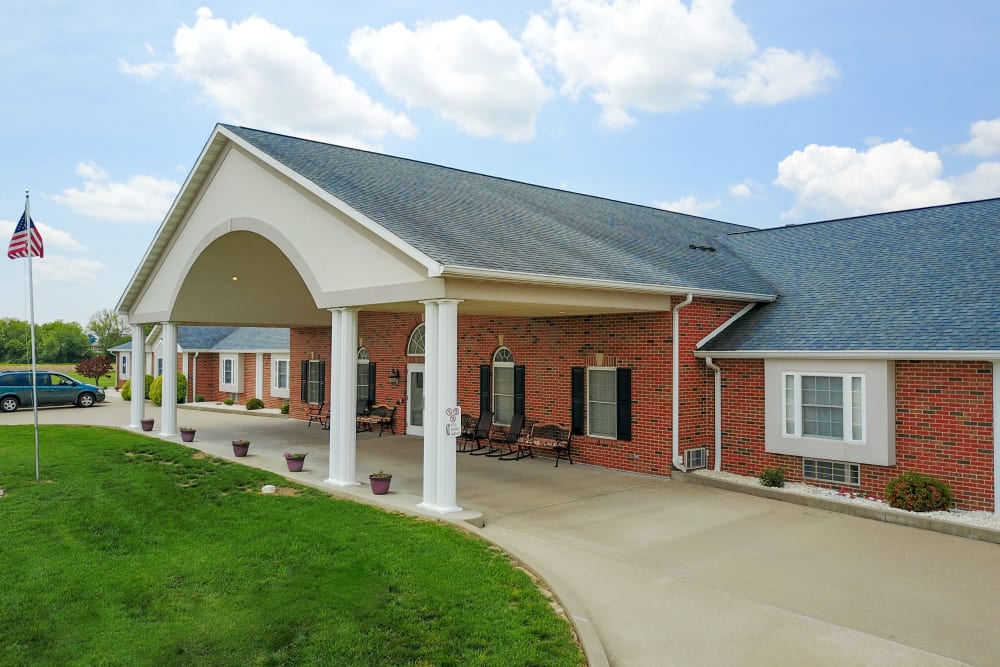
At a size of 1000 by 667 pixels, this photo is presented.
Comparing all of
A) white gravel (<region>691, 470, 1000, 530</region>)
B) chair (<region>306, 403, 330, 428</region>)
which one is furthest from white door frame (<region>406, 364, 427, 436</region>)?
white gravel (<region>691, 470, 1000, 530</region>)

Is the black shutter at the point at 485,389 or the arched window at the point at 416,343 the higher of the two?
the arched window at the point at 416,343

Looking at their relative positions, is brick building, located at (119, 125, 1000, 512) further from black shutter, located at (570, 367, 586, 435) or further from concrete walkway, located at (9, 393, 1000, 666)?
concrete walkway, located at (9, 393, 1000, 666)

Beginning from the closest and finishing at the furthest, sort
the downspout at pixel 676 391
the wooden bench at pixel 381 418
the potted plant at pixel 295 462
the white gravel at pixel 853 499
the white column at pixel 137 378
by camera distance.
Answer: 1. the white gravel at pixel 853 499
2. the downspout at pixel 676 391
3. the potted plant at pixel 295 462
4. the wooden bench at pixel 381 418
5. the white column at pixel 137 378

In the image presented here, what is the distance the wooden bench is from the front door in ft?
1.73

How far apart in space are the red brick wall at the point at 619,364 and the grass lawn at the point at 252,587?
5939 mm

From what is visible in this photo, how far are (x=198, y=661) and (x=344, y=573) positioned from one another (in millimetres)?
2112

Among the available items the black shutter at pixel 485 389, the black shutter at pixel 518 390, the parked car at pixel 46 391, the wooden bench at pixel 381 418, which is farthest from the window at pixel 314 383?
the parked car at pixel 46 391

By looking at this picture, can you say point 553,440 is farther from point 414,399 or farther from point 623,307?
point 414,399

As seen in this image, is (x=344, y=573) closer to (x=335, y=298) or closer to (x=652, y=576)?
(x=652, y=576)

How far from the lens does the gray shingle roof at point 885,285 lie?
11.5 meters

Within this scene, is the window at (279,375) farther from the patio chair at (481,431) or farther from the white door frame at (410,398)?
the patio chair at (481,431)

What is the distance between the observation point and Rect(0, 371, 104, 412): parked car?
2762cm

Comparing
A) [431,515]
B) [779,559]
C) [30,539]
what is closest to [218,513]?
[30,539]

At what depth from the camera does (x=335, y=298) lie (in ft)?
41.4
